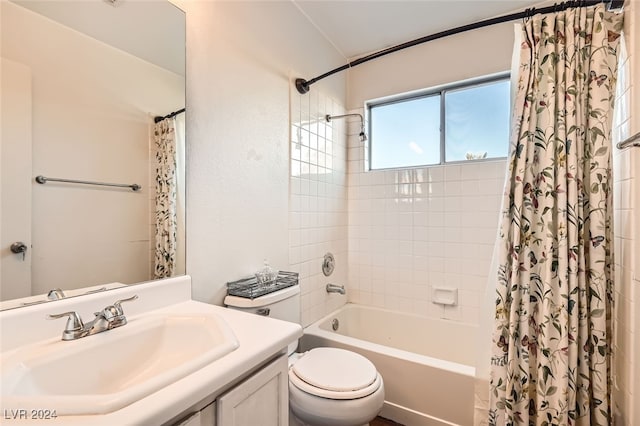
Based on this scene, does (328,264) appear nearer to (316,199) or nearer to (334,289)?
(334,289)

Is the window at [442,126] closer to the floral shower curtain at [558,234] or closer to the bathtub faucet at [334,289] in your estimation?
the floral shower curtain at [558,234]

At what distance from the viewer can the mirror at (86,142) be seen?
0.81 meters

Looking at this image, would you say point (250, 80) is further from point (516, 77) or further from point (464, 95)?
point (464, 95)

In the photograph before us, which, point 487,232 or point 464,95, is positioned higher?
point 464,95

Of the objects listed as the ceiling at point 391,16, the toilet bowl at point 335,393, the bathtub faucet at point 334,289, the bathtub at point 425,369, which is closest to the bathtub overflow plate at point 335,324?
the bathtub at point 425,369

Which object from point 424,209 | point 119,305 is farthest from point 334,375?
point 424,209

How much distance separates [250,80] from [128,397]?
1470 millimetres

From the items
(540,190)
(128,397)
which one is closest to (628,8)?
(540,190)

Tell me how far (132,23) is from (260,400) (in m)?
1.34

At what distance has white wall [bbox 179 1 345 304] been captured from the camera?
1.29 meters

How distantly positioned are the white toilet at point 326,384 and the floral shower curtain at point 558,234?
0.55 meters

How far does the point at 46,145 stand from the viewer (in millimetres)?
853

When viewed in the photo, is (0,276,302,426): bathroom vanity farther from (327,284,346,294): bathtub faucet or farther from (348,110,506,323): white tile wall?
(348,110,506,323): white tile wall

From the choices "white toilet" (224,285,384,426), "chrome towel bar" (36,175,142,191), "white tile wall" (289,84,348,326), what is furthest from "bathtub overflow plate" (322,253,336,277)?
"chrome towel bar" (36,175,142,191)
